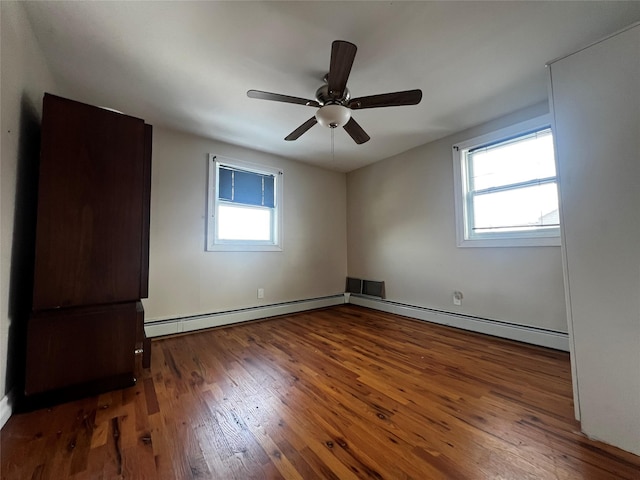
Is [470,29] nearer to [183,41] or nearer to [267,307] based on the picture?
[183,41]

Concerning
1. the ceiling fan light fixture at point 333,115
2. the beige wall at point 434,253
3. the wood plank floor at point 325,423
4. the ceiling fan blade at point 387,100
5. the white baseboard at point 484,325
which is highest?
the ceiling fan blade at point 387,100

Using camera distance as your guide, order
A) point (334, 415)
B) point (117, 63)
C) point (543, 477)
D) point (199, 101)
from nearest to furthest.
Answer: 1. point (543, 477)
2. point (334, 415)
3. point (117, 63)
4. point (199, 101)

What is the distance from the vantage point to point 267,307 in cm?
348

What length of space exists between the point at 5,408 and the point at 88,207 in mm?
1167

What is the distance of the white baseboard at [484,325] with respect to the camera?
227 centimetres

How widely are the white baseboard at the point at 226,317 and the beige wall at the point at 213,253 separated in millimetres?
75

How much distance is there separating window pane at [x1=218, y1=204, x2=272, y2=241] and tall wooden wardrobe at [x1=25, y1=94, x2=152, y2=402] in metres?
1.43

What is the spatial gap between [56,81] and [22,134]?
33.7 inches

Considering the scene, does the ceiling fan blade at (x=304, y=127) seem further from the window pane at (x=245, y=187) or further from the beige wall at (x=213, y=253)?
the beige wall at (x=213, y=253)

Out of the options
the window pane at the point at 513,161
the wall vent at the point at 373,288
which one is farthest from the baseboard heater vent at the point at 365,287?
the window pane at the point at 513,161

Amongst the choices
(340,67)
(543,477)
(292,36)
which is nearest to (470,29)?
(340,67)

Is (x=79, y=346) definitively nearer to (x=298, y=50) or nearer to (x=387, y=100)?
(x=298, y=50)

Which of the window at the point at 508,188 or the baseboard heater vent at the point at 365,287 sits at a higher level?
the window at the point at 508,188

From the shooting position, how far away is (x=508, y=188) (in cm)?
265
